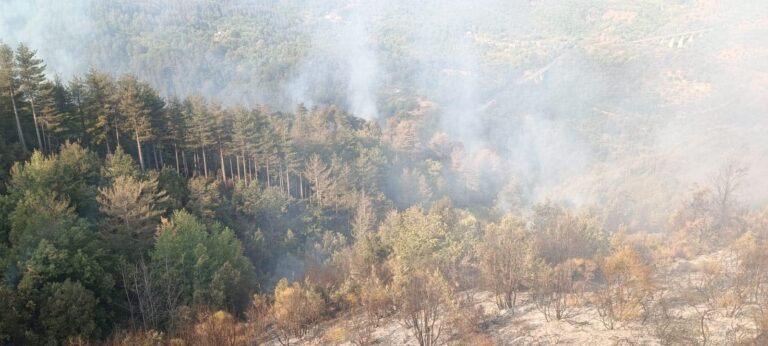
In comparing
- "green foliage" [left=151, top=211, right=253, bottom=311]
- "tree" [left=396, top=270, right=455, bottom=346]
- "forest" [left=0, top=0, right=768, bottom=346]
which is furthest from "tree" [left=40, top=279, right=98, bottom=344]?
"tree" [left=396, top=270, right=455, bottom=346]

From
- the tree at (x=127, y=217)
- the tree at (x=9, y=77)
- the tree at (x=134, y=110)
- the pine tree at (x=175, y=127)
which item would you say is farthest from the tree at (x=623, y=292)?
the pine tree at (x=175, y=127)

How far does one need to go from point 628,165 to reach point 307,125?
49916mm

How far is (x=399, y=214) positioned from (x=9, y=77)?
106 ft

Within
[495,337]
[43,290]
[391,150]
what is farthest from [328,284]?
[391,150]

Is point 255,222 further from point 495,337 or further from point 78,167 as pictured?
point 495,337

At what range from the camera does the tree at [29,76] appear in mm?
35122

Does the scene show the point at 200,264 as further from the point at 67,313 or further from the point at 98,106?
the point at 98,106

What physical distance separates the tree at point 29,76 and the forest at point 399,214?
0.48 feet

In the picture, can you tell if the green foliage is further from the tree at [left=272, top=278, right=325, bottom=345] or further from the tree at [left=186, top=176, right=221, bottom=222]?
the tree at [left=186, top=176, right=221, bottom=222]

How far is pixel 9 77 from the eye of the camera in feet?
113

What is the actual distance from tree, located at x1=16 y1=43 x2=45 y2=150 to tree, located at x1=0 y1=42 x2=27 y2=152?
1.39 ft

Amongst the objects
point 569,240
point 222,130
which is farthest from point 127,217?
point 569,240

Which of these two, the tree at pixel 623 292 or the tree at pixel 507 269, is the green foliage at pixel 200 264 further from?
the tree at pixel 623 292

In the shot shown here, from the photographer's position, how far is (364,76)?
165 metres
